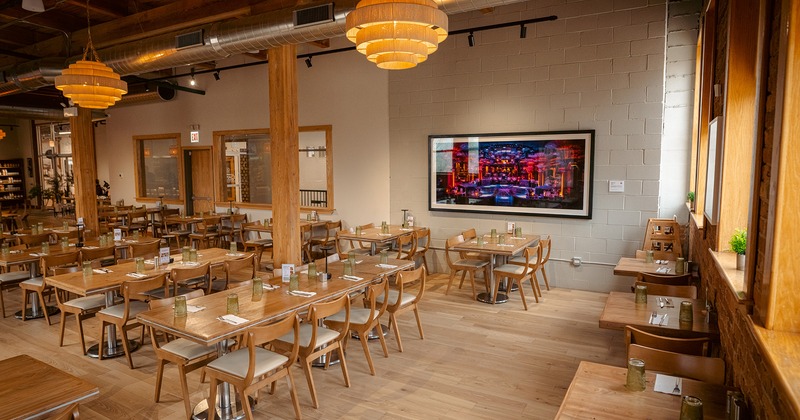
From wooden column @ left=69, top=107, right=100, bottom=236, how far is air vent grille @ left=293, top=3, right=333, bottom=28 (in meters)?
6.15

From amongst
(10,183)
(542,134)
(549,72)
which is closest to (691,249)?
(542,134)

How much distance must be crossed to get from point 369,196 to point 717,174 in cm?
593

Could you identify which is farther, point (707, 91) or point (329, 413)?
point (707, 91)

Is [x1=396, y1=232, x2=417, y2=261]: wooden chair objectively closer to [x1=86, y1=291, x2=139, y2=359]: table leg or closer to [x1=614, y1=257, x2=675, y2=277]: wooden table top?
[x1=614, y1=257, x2=675, y2=277]: wooden table top

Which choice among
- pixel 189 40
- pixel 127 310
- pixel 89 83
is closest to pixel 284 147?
pixel 189 40

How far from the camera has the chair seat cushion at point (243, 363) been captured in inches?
124

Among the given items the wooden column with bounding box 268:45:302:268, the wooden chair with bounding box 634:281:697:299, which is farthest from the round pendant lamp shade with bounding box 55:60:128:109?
the wooden chair with bounding box 634:281:697:299

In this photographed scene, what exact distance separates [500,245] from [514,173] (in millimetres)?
1437

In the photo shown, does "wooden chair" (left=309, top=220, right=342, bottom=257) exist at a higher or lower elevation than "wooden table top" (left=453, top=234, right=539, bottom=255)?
lower

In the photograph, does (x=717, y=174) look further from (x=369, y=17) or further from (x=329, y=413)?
(x=329, y=413)

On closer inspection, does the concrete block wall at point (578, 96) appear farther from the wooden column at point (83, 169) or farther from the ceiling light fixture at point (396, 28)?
the wooden column at point (83, 169)

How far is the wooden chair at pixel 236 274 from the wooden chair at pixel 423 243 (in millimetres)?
2471

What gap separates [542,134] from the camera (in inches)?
272

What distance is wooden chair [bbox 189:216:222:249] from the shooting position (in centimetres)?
907
